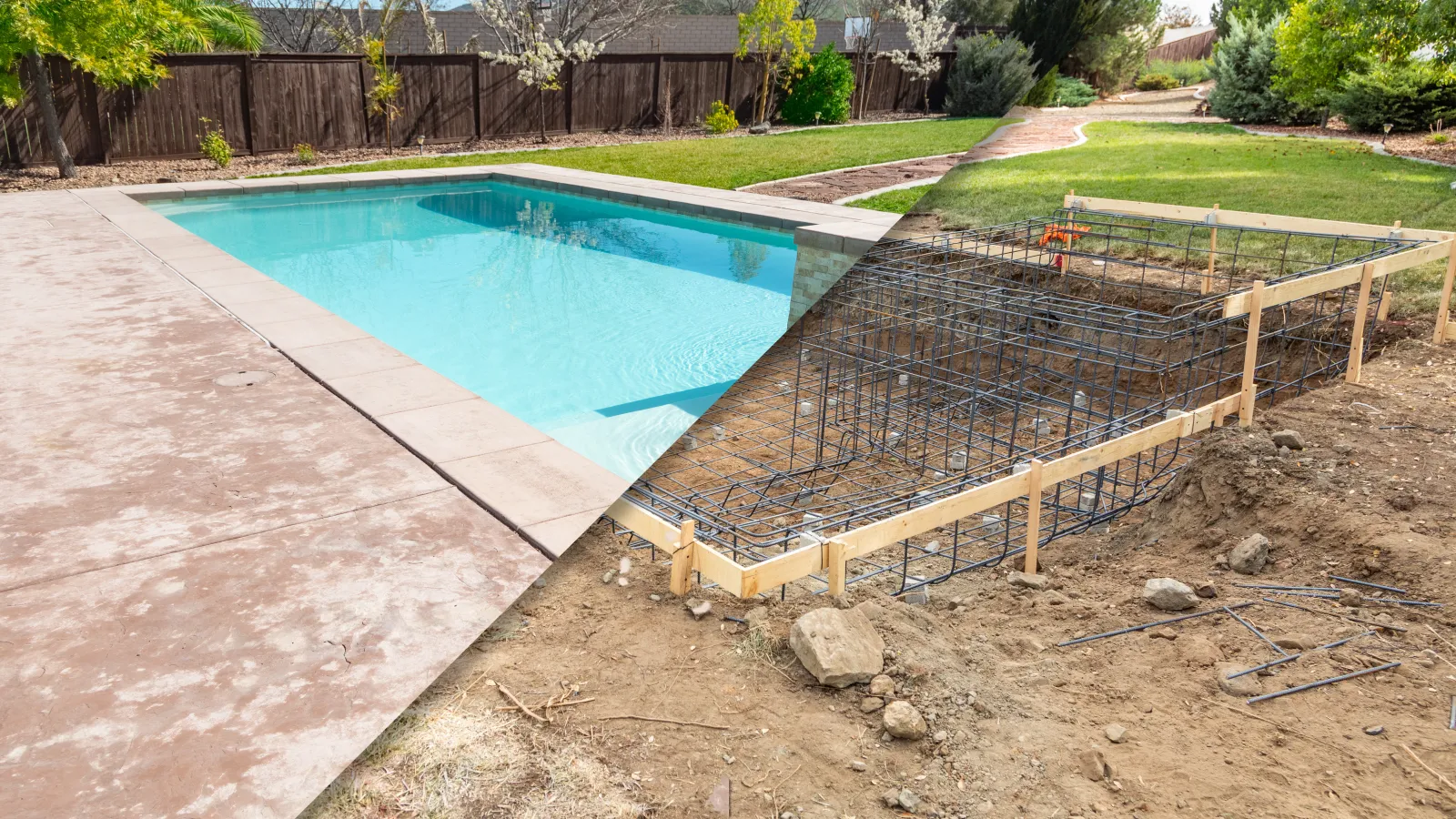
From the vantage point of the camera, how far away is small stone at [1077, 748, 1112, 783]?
248 cm

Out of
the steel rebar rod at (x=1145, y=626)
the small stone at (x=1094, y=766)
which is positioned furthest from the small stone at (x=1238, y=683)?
the small stone at (x=1094, y=766)

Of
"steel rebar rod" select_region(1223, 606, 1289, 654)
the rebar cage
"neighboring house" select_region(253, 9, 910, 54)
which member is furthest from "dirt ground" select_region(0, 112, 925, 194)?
"steel rebar rod" select_region(1223, 606, 1289, 654)

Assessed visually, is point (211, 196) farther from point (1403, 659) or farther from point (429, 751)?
point (1403, 659)

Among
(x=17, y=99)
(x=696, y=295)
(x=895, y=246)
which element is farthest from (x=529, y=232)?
(x=17, y=99)

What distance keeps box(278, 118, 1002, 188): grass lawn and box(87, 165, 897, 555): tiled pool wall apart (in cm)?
158

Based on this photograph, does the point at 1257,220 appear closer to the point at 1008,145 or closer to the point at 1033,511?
the point at 1033,511

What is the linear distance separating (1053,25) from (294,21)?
17020 mm

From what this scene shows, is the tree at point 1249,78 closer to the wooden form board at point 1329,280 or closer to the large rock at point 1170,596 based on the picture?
the wooden form board at point 1329,280

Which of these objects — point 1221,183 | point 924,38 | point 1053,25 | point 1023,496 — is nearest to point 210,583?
point 1023,496

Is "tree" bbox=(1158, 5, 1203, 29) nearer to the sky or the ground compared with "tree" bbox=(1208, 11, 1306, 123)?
nearer to the sky

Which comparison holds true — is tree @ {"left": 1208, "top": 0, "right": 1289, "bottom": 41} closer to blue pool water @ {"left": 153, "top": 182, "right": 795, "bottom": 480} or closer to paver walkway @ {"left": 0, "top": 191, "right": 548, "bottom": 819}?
blue pool water @ {"left": 153, "top": 182, "right": 795, "bottom": 480}

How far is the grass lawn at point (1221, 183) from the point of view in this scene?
9.47 m

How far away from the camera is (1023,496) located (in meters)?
3.98

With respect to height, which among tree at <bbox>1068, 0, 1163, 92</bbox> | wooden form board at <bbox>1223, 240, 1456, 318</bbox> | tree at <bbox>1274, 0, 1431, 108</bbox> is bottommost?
wooden form board at <bbox>1223, 240, 1456, 318</bbox>
